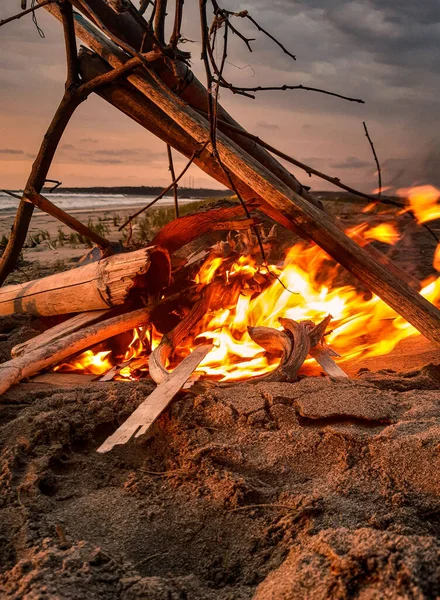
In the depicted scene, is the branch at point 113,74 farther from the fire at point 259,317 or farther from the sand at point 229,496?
the sand at point 229,496

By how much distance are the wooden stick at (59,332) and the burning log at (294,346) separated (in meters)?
1.37

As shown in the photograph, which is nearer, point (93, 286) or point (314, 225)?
point (314, 225)

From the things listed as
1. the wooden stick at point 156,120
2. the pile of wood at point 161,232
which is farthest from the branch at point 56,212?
the wooden stick at point 156,120

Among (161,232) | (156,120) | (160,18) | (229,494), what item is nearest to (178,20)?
(160,18)

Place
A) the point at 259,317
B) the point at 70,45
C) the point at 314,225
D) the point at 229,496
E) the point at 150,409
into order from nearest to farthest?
the point at 229,496
the point at 150,409
the point at 314,225
the point at 70,45
the point at 259,317

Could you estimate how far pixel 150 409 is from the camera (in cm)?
276

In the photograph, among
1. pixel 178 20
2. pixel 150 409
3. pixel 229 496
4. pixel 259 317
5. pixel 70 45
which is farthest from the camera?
pixel 259 317

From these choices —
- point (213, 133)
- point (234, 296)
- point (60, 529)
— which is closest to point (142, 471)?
point (60, 529)

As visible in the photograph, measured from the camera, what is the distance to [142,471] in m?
2.36

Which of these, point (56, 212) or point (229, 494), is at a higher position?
point (56, 212)

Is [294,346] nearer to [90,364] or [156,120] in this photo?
[90,364]

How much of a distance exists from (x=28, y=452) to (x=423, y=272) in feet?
16.2

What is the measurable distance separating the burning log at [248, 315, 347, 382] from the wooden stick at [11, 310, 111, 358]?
4.51 ft

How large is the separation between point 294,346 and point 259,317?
0.95m
